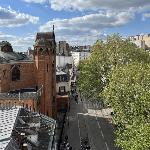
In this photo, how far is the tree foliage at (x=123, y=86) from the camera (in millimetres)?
37469

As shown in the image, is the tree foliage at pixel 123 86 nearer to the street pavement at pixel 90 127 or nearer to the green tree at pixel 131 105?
the green tree at pixel 131 105

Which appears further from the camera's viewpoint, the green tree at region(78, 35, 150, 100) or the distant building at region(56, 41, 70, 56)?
the distant building at region(56, 41, 70, 56)

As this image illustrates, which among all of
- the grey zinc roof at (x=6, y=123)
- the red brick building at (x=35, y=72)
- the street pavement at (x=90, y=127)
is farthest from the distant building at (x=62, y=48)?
the grey zinc roof at (x=6, y=123)

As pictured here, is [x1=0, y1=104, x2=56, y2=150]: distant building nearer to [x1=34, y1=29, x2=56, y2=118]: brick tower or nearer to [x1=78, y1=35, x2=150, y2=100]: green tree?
[x1=34, y1=29, x2=56, y2=118]: brick tower

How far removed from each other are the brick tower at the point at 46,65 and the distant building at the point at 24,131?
33.8 m

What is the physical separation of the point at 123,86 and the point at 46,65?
62.9 ft

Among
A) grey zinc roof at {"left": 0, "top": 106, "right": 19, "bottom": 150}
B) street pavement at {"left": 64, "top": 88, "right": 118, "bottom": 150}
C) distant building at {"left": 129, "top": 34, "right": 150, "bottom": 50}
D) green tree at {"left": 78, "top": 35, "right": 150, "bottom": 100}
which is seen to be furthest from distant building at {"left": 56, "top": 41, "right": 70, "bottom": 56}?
grey zinc roof at {"left": 0, "top": 106, "right": 19, "bottom": 150}

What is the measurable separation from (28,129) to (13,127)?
207 centimetres

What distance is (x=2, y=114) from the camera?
28.3 meters

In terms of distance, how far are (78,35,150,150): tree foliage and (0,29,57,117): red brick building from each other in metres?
8.09

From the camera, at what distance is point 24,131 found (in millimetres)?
26453

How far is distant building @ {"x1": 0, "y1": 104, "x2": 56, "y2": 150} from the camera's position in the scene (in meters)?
22.7

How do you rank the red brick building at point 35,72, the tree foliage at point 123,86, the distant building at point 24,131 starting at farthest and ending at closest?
the red brick building at point 35,72, the tree foliage at point 123,86, the distant building at point 24,131

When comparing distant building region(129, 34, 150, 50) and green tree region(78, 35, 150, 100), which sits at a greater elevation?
distant building region(129, 34, 150, 50)
